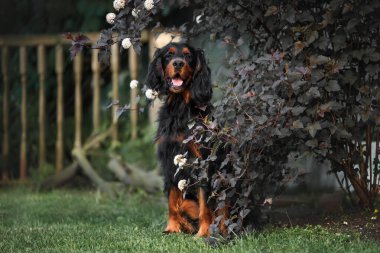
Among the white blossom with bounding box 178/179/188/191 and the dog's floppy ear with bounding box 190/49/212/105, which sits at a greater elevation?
the dog's floppy ear with bounding box 190/49/212/105

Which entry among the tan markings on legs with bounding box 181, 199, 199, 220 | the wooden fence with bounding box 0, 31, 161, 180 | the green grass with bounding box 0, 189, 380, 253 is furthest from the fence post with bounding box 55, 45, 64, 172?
the tan markings on legs with bounding box 181, 199, 199, 220

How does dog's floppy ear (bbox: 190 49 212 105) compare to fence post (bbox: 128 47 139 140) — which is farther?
fence post (bbox: 128 47 139 140)

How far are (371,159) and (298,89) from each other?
124cm

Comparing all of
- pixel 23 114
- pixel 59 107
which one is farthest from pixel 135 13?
pixel 23 114

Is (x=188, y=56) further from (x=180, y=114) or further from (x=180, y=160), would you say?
(x=180, y=160)

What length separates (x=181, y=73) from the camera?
4.18 m

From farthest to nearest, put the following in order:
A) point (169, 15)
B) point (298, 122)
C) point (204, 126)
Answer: point (169, 15), point (204, 126), point (298, 122)

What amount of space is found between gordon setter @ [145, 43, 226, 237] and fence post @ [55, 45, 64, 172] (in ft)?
11.6

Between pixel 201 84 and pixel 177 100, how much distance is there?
7.0 inches

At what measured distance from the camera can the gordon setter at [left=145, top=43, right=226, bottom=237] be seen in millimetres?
4125

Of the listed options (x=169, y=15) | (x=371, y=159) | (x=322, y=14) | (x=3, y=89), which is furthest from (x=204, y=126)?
(x=3, y=89)

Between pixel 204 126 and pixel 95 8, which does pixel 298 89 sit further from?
pixel 95 8

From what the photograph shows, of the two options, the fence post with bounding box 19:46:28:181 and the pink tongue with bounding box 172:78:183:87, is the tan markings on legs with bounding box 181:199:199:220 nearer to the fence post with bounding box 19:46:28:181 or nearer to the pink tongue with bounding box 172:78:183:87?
the pink tongue with bounding box 172:78:183:87

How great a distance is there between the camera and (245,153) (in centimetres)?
380
